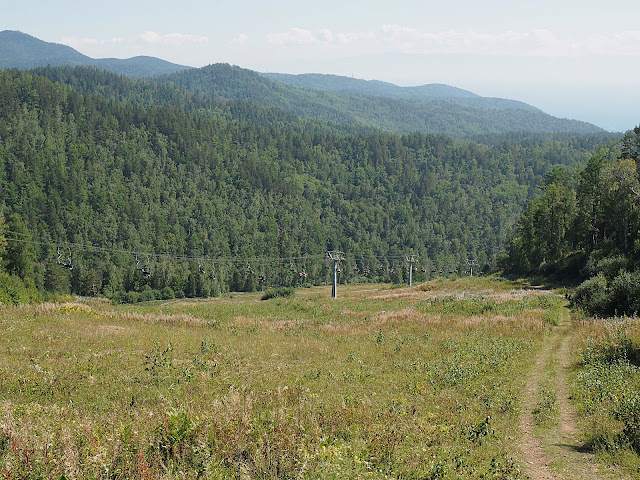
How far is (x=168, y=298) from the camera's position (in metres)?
128

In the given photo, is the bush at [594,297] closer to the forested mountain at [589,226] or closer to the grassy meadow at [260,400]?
the forested mountain at [589,226]

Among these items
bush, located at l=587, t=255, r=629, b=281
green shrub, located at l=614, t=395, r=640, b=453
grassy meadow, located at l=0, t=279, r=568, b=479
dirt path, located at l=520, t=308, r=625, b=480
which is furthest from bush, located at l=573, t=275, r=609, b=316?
green shrub, located at l=614, t=395, r=640, b=453

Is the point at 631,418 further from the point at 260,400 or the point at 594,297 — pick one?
the point at 594,297

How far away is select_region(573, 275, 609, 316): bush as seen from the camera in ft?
98.5

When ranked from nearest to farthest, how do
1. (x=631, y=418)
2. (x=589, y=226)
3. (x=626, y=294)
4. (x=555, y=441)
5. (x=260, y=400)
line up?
(x=631, y=418) < (x=555, y=441) < (x=260, y=400) < (x=626, y=294) < (x=589, y=226)

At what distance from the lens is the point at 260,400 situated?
42.8ft

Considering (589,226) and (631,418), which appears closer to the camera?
(631,418)

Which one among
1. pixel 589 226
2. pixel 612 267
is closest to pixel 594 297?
pixel 612 267

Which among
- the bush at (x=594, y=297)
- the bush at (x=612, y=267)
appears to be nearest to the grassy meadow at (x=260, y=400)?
the bush at (x=594, y=297)

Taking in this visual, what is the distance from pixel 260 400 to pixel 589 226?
62.2m

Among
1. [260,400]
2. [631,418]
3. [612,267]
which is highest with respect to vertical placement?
[631,418]

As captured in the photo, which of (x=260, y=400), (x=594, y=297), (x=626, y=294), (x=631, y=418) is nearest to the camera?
(x=631, y=418)

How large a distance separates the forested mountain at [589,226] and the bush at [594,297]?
8 centimetres

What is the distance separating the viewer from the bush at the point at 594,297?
98.5 ft
